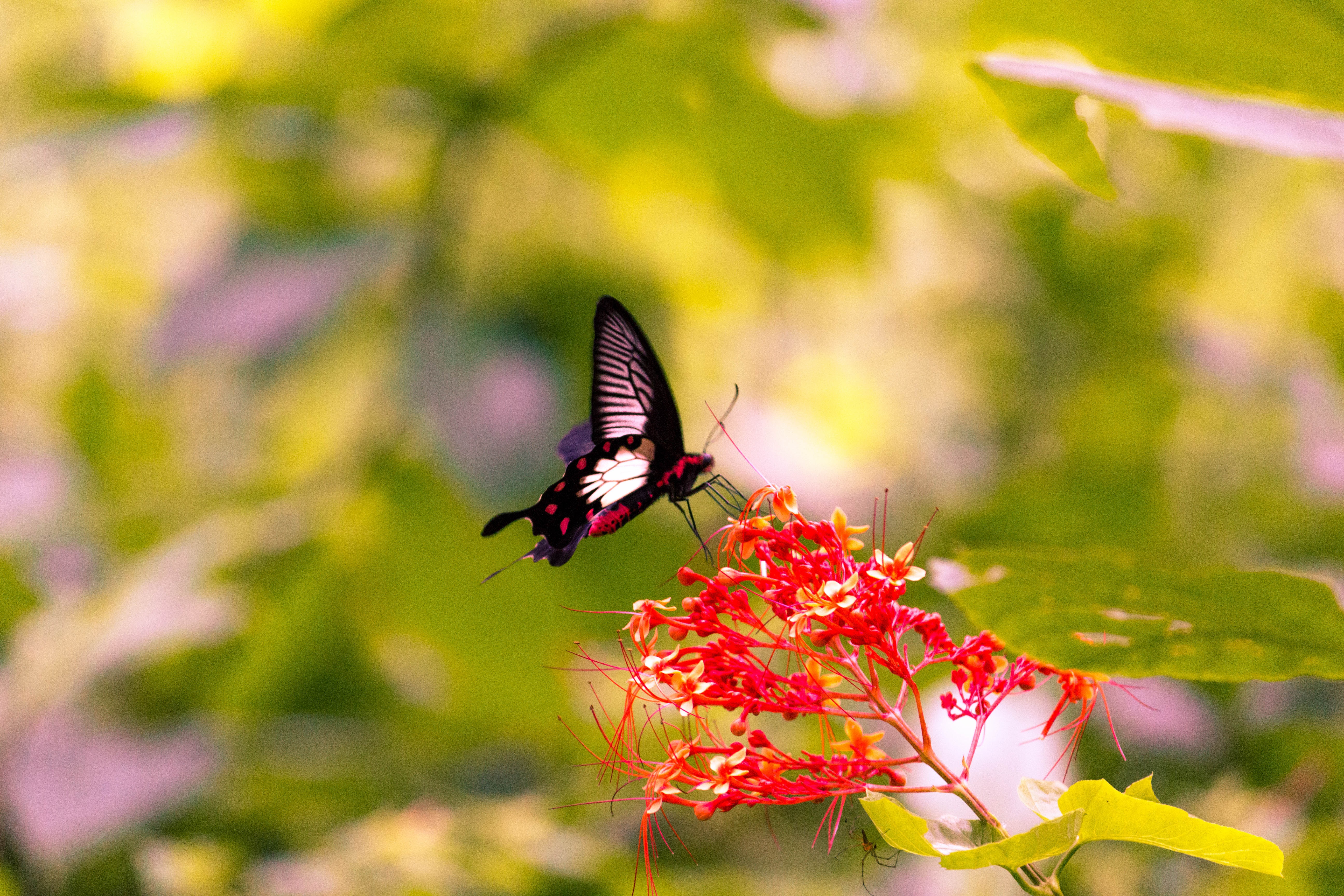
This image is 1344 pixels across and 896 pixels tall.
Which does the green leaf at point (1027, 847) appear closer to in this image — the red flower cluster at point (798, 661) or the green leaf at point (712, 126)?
the red flower cluster at point (798, 661)

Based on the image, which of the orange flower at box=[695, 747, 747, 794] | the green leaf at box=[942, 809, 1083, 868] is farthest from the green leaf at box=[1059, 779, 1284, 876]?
the orange flower at box=[695, 747, 747, 794]

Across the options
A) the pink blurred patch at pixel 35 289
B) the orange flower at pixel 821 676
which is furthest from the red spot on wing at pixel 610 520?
the pink blurred patch at pixel 35 289

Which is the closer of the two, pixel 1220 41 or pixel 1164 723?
pixel 1220 41

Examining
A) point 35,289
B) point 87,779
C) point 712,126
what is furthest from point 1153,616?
point 35,289

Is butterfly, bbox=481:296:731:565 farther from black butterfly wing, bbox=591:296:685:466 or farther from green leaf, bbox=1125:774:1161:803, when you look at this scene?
green leaf, bbox=1125:774:1161:803

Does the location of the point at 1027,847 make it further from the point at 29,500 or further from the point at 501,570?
the point at 29,500

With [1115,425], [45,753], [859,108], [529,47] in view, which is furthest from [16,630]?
[1115,425]
